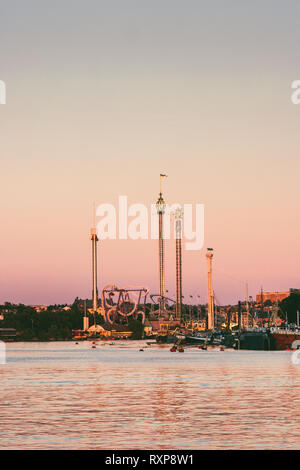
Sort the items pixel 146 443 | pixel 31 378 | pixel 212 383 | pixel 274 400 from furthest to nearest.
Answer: pixel 31 378, pixel 212 383, pixel 274 400, pixel 146 443

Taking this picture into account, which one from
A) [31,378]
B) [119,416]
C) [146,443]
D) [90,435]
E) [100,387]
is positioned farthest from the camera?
[31,378]

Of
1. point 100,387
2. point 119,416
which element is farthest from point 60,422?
point 100,387

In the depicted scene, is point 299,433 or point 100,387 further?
point 100,387

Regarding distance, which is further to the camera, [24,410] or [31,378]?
[31,378]

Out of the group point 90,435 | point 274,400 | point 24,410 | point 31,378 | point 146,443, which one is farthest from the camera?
point 31,378

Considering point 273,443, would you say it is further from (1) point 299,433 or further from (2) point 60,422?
(2) point 60,422

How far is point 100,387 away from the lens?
87.4m

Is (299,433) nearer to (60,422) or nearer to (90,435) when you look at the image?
(90,435)
